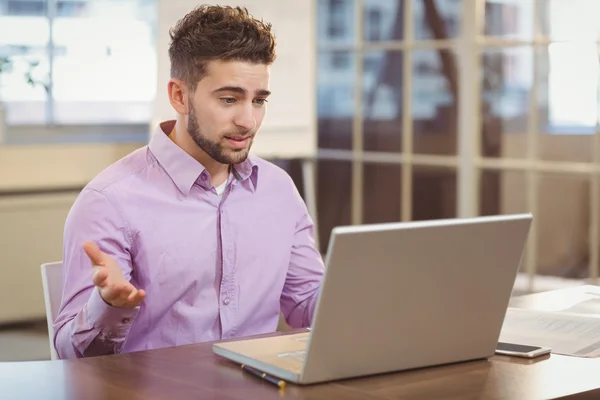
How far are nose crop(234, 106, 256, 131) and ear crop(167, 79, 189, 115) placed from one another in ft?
0.48

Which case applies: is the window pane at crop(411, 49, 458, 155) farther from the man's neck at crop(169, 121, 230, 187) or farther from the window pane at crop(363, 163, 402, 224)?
the man's neck at crop(169, 121, 230, 187)

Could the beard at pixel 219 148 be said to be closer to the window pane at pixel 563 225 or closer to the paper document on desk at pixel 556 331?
the paper document on desk at pixel 556 331

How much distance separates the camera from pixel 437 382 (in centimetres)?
157

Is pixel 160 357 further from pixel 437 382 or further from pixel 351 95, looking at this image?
pixel 351 95

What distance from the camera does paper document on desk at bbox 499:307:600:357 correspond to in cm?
182

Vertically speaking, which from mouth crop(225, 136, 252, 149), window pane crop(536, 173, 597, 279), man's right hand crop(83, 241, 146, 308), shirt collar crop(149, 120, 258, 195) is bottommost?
window pane crop(536, 173, 597, 279)

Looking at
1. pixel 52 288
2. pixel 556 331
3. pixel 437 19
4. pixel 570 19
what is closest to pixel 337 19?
pixel 437 19

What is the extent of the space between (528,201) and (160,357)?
296cm

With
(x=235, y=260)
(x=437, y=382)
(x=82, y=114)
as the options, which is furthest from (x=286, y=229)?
(x=82, y=114)

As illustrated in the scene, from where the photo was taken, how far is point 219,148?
6.79ft

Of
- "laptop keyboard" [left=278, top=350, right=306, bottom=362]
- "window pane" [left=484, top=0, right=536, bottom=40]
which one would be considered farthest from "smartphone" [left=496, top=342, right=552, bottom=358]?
"window pane" [left=484, top=0, right=536, bottom=40]

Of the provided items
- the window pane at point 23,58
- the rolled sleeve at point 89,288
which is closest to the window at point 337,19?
the window pane at point 23,58

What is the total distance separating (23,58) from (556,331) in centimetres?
348

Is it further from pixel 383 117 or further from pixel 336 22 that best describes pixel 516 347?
pixel 336 22
